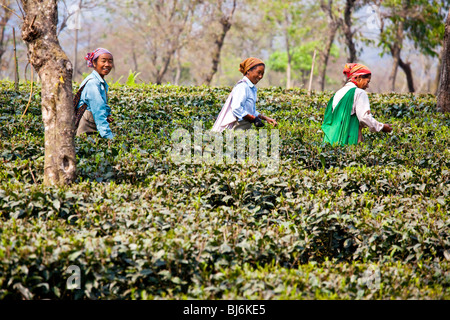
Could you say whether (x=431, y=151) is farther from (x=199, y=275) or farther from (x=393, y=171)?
(x=199, y=275)

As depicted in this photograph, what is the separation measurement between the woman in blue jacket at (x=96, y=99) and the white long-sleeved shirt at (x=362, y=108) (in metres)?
2.98

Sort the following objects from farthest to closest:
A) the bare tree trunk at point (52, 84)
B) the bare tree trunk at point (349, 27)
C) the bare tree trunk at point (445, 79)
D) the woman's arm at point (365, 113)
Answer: the bare tree trunk at point (349, 27), the bare tree trunk at point (445, 79), the woman's arm at point (365, 113), the bare tree trunk at point (52, 84)

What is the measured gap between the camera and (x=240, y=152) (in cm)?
607

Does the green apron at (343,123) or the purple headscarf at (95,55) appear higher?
the purple headscarf at (95,55)

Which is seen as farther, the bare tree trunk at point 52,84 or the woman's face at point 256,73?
the woman's face at point 256,73

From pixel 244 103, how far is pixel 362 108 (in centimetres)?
149

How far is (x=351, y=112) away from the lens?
21.0 feet

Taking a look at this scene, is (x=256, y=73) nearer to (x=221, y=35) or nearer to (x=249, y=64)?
(x=249, y=64)

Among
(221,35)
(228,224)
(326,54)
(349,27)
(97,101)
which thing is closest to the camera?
(228,224)

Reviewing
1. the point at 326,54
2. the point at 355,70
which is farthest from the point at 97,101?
the point at 326,54

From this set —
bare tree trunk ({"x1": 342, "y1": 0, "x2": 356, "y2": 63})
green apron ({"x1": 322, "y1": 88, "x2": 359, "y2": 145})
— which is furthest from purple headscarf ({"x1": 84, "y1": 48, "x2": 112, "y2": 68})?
bare tree trunk ({"x1": 342, "y1": 0, "x2": 356, "y2": 63})

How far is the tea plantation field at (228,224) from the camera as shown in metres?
3.37

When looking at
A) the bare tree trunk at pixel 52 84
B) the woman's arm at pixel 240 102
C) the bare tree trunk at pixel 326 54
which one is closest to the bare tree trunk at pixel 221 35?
the bare tree trunk at pixel 326 54

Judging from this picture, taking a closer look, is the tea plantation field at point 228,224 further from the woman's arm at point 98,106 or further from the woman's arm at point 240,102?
the woman's arm at point 240,102
